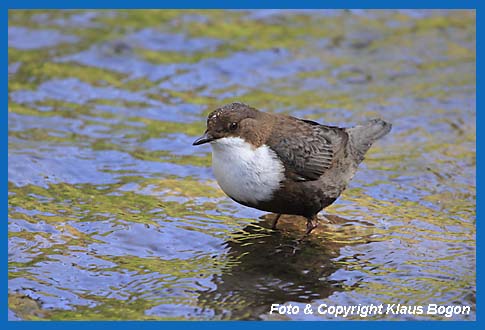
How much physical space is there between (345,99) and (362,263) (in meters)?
3.65

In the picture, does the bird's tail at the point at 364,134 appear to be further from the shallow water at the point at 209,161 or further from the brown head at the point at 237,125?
the brown head at the point at 237,125

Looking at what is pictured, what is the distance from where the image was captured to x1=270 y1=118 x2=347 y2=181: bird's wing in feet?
17.3

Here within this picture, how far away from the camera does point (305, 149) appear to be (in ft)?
17.7

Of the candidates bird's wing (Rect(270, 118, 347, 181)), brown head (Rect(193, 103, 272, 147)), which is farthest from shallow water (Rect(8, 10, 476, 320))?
brown head (Rect(193, 103, 272, 147))

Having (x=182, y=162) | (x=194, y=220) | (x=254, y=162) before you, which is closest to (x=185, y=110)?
(x=182, y=162)

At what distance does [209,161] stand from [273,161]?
1.82 metres

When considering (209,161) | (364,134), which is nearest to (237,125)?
(364,134)

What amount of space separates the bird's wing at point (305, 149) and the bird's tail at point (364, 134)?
0.31m

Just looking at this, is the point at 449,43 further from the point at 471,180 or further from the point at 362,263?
the point at 362,263

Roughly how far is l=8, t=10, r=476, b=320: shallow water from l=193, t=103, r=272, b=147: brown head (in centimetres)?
71

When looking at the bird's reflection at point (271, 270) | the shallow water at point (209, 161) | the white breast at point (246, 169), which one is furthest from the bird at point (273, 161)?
the shallow water at point (209, 161)

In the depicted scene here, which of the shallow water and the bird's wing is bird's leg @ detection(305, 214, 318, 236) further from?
the bird's wing

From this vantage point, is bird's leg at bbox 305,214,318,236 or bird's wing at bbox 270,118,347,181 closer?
bird's wing at bbox 270,118,347,181

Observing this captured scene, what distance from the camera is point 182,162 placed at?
684cm
